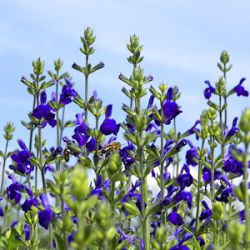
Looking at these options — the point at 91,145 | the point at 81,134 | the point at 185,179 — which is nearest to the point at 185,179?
the point at 185,179

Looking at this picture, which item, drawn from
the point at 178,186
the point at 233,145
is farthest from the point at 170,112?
the point at 233,145

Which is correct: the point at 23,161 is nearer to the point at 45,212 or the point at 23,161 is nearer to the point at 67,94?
the point at 67,94

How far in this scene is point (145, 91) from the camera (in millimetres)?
4633

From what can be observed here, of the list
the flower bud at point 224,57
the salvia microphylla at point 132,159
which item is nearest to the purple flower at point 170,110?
the salvia microphylla at point 132,159

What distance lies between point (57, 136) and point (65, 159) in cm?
24

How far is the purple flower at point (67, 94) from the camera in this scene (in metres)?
6.05

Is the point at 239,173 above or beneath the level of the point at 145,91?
beneath

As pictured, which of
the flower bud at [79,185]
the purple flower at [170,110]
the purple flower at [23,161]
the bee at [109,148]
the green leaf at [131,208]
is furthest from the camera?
the purple flower at [23,161]

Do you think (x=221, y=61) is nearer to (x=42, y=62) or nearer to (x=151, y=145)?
(x=42, y=62)

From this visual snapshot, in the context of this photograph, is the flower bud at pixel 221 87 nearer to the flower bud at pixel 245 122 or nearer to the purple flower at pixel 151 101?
the purple flower at pixel 151 101

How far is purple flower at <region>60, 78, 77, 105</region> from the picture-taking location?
6047 mm

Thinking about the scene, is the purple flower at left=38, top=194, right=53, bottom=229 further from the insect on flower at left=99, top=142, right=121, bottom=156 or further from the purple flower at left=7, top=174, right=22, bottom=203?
the purple flower at left=7, top=174, right=22, bottom=203

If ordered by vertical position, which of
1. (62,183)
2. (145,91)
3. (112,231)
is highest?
(145,91)

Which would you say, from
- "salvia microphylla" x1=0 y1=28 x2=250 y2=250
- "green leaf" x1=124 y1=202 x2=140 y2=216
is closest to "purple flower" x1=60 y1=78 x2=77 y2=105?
"salvia microphylla" x1=0 y1=28 x2=250 y2=250
